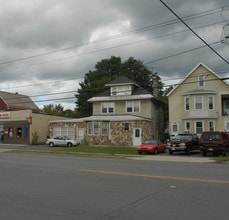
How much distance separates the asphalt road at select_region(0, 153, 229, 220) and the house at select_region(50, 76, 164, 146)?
2648 centimetres

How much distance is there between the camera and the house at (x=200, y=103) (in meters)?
39.6

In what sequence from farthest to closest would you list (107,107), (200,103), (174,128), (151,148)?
(107,107)
(174,128)
(200,103)
(151,148)

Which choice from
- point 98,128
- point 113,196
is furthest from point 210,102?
point 113,196

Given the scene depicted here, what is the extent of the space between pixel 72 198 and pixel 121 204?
4.55 feet

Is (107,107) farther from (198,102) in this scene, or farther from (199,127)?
(199,127)

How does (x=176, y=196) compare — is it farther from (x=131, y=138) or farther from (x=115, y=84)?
(x=115, y=84)

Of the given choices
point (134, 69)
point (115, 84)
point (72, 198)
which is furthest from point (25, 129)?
point (72, 198)

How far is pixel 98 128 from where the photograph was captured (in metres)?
40.6

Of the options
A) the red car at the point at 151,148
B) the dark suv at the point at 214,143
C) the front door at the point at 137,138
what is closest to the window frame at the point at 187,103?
the front door at the point at 137,138

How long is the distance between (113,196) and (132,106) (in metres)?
35.4

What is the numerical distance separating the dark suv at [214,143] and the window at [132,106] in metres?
17.6

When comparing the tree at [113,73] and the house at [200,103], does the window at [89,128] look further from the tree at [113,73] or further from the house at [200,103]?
the tree at [113,73]

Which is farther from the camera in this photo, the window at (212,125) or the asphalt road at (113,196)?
the window at (212,125)

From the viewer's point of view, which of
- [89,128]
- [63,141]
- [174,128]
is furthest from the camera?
[174,128]
